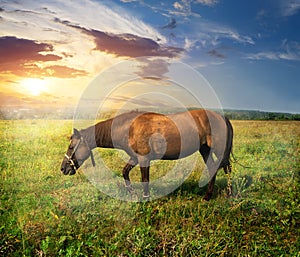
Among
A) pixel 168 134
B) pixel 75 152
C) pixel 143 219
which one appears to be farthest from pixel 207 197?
pixel 75 152

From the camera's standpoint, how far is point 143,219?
20.5ft

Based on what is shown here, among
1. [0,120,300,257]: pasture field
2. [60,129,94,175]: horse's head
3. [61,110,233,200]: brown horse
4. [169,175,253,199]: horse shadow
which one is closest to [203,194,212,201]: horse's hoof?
[61,110,233,200]: brown horse

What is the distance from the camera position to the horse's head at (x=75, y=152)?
817 centimetres

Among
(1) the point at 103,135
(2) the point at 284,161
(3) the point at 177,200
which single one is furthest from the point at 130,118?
(2) the point at 284,161

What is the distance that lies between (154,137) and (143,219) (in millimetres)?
2382

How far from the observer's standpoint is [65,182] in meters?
9.12

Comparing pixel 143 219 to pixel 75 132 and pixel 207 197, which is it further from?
pixel 75 132

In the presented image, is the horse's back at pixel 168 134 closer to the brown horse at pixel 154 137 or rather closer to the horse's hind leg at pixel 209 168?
the brown horse at pixel 154 137

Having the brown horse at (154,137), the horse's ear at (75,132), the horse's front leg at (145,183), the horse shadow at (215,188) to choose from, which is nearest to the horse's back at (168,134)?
the brown horse at (154,137)

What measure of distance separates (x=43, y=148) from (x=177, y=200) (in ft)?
28.9

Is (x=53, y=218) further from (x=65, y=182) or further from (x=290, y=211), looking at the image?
(x=290, y=211)

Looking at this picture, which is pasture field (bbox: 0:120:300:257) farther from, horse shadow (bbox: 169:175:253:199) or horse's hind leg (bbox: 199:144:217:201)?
horse's hind leg (bbox: 199:144:217:201)

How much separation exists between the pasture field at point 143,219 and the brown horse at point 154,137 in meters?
0.95

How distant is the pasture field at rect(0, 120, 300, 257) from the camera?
5.12m
